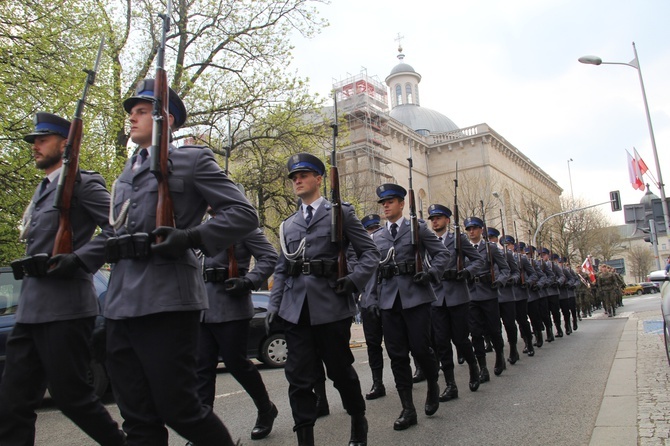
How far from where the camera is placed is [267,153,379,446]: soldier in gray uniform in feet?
13.6

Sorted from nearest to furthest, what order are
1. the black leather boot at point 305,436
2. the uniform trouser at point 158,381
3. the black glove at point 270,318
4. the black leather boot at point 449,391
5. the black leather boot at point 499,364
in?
the uniform trouser at point 158,381, the black leather boot at point 305,436, the black glove at point 270,318, the black leather boot at point 449,391, the black leather boot at point 499,364

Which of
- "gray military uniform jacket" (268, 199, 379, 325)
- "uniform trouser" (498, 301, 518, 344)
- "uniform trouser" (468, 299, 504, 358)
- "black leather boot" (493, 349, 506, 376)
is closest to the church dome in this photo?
"uniform trouser" (498, 301, 518, 344)

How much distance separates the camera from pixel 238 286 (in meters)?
4.99

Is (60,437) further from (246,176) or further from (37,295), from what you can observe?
(246,176)

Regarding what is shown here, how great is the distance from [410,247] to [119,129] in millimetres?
11848

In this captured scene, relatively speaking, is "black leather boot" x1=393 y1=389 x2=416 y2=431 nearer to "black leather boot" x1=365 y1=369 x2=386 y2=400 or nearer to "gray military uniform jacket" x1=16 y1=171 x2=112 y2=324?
"black leather boot" x1=365 y1=369 x2=386 y2=400

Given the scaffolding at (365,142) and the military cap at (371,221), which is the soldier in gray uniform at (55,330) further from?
the scaffolding at (365,142)

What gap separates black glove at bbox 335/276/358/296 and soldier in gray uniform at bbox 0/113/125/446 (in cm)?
169

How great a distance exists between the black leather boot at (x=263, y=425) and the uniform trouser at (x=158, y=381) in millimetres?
2272

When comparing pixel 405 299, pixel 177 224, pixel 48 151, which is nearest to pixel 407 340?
pixel 405 299

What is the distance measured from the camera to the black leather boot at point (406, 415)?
16.5 ft

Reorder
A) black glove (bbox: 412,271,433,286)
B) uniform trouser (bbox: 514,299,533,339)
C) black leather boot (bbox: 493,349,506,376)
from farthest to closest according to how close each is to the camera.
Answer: uniform trouser (bbox: 514,299,533,339), black leather boot (bbox: 493,349,506,376), black glove (bbox: 412,271,433,286)

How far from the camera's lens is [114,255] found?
111 inches

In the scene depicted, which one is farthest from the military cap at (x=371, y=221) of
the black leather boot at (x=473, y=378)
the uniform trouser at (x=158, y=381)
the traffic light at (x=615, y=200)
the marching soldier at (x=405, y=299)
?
the traffic light at (x=615, y=200)
